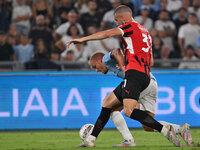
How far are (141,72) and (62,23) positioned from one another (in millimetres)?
7936

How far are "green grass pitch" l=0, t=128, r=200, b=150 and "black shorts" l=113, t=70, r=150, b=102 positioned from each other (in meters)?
0.77

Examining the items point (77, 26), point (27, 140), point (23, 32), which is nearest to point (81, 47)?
point (77, 26)

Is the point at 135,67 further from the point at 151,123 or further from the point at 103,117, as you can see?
the point at 103,117

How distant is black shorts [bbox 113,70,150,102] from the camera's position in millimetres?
6273

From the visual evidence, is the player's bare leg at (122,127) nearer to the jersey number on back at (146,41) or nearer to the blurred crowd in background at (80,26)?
the jersey number on back at (146,41)

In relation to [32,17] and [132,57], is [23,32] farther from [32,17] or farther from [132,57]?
[132,57]

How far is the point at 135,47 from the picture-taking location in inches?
251

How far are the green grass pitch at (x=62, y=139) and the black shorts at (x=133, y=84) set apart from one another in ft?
2.51

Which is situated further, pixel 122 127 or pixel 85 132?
pixel 85 132

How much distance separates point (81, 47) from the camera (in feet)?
42.0

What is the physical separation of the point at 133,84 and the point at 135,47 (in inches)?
19.8

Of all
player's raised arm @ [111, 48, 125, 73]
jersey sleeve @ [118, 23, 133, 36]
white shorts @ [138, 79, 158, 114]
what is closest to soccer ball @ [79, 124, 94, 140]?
white shorts @ [138, 79, 158, 114]

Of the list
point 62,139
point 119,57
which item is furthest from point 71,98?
point 119,57

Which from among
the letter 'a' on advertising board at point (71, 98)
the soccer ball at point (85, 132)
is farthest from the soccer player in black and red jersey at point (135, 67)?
the letter 'a' on advertising board at point (71, 98)
